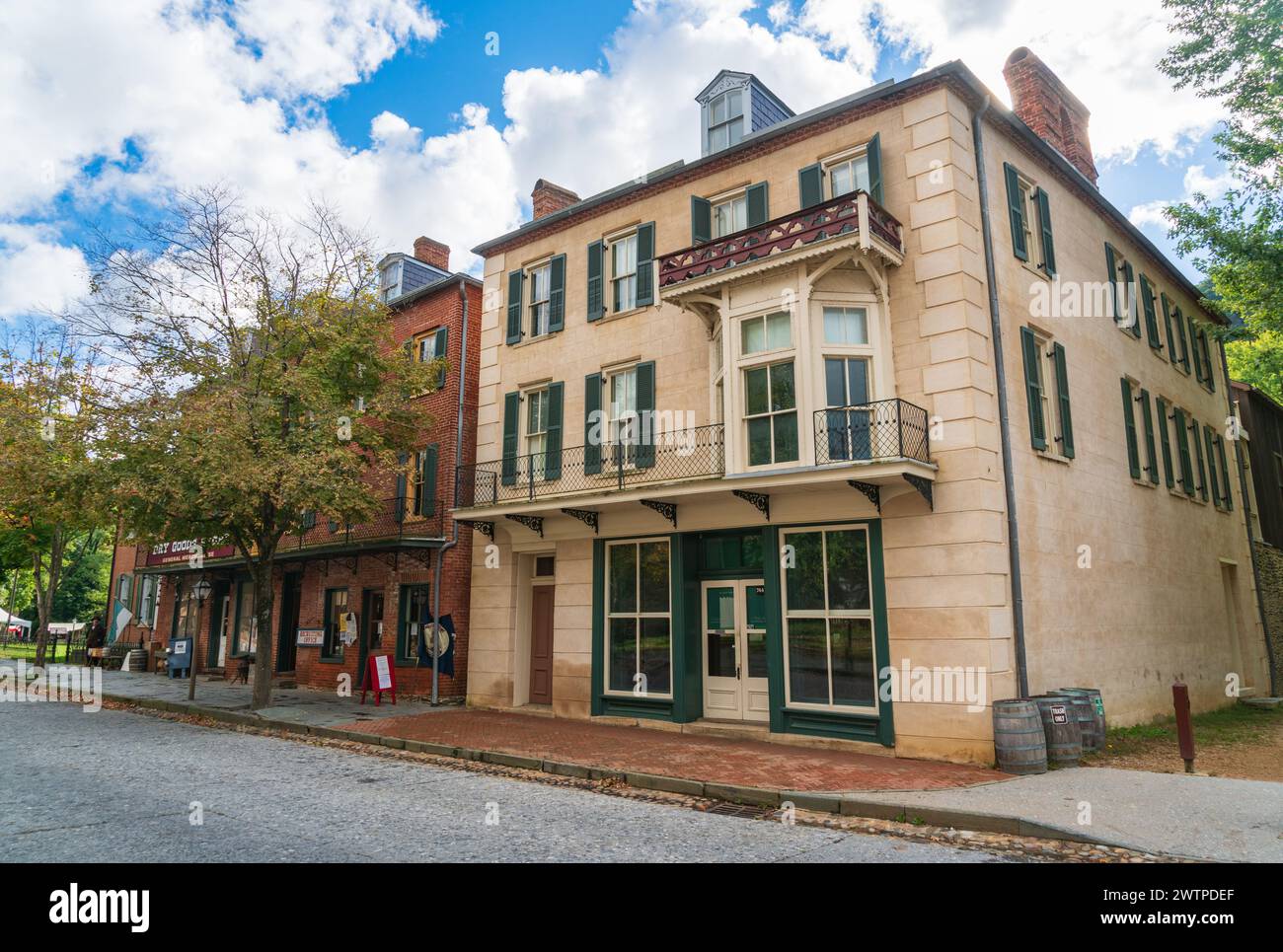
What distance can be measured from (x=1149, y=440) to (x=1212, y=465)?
518 cm

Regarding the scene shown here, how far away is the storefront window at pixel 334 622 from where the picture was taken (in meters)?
20.1

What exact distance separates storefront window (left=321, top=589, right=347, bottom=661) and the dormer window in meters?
14.2

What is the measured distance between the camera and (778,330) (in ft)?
40.4

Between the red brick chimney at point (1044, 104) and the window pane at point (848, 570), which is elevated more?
the red brick chimney at point (1044, 104)

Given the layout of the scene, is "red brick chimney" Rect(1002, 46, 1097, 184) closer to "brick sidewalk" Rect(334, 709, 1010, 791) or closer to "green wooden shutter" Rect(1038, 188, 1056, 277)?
"green wooden shutter" Rect(1038, 188, 1056, 277)

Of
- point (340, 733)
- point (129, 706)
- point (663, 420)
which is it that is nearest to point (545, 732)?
point (340, 733)

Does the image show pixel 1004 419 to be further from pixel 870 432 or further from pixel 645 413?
pixel 645 413

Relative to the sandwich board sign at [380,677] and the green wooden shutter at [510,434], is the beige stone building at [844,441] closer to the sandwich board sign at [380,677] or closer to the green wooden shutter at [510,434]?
the green wooden shutter at [510,434]

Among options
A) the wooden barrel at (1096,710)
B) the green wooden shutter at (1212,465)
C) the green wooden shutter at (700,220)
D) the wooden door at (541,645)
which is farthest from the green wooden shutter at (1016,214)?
the wooden door at (541,645)

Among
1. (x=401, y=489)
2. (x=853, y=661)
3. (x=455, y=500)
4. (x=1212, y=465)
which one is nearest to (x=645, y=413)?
(x=455, y=500)

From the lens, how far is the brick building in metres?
17.6

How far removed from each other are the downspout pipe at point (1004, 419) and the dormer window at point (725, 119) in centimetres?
458

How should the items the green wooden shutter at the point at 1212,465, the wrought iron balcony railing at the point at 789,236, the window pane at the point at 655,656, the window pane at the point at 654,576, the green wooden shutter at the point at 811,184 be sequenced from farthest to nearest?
the green wooden shutter at the point at 1212,465
the window pane at the point at 654,576
the window pane at the point at 655,656
the green wooden shutter at the point at 811,184
the wrought iron balcony railing at the point at 789,236
